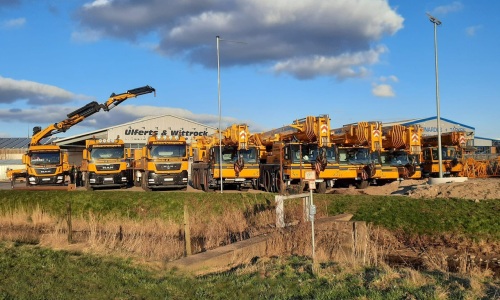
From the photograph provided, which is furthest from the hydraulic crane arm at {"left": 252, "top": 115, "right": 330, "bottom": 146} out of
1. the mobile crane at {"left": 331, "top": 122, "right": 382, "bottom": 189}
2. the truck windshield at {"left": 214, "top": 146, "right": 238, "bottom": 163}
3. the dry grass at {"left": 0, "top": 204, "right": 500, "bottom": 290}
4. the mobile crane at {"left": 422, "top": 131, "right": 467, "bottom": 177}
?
the mobile crane at {"left": 422, "top": 131, "right": 467, "bottom": 177}

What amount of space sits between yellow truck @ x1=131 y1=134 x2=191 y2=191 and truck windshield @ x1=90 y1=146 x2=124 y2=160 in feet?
7.34

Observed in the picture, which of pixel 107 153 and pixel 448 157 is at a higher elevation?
pixel 107 153

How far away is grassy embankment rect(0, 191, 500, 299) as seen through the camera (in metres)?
7.38

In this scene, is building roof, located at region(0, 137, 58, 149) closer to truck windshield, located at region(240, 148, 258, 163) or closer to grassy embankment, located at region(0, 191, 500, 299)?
truck windshield, located at region(240, 148, 258, 163)

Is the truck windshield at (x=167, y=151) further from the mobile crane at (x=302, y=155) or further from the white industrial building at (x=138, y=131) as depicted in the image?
the white industrial building at (x=138, y=131)

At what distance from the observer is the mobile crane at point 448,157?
118 feet

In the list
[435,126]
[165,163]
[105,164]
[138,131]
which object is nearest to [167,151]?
[165,163]

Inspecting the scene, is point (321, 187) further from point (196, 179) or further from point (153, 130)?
point (153, 130)

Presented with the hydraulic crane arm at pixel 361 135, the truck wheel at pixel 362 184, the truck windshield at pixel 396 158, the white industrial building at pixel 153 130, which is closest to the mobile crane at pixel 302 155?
the hydraulic crane arm at pixel 361 135

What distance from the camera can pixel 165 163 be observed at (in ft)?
90.1

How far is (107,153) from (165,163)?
172 inches

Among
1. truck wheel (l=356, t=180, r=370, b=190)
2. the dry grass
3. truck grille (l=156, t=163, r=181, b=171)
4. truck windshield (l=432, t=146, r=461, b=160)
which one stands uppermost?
truck windshield (l=432, t=146, r=461, b=160)

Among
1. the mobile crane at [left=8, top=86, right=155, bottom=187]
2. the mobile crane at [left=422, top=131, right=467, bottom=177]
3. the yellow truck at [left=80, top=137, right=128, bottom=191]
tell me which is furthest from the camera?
the mobile crane at [left=422, top=131, right=467, bottom=177]

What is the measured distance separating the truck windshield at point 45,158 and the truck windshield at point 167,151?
28.7 feet
